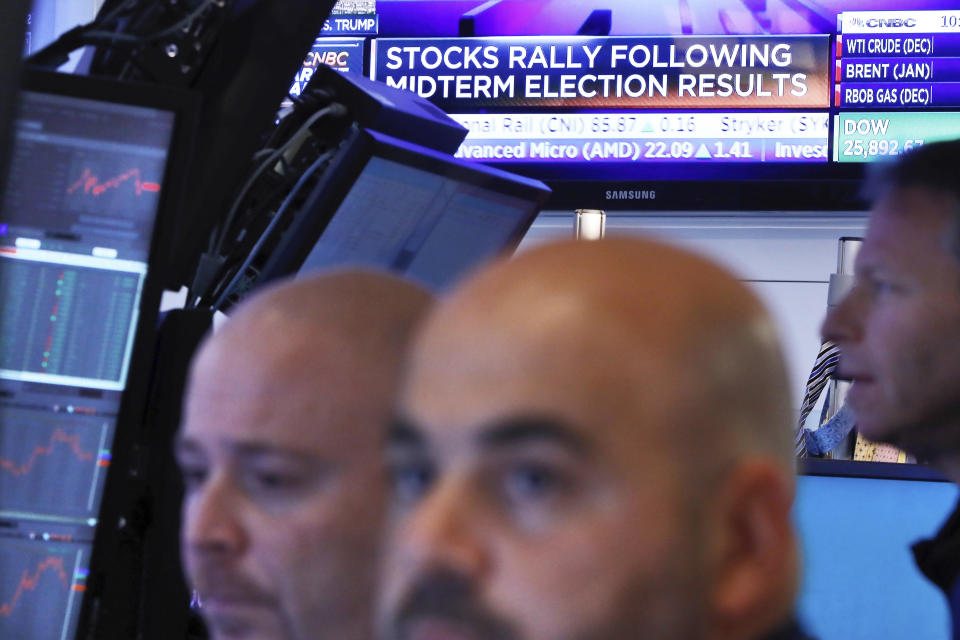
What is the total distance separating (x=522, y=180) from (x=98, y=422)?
0.68 m

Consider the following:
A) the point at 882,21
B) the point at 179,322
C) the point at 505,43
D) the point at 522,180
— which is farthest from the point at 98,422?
the point at 882,21

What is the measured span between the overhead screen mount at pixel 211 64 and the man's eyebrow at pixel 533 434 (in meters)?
0.77

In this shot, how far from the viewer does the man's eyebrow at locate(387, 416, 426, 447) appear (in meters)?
0.58

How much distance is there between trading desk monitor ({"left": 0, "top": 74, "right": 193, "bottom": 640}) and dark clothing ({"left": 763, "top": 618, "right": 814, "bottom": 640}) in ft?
2.35

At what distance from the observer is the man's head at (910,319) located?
3.41 feet

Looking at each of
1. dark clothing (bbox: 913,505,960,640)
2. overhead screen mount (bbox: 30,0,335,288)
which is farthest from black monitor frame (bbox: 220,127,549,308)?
dark clothing (bbox: 913,505,960,640)

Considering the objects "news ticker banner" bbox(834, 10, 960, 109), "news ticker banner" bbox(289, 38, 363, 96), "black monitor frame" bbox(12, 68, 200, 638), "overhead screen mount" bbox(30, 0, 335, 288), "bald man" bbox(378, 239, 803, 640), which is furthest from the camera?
"news ticker banner" bbox(289, 38, 363, 96)

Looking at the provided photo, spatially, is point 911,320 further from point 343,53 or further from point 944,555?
point 343,53

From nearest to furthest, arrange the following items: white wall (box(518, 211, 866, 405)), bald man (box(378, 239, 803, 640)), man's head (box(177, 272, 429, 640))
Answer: bald man (box(378, 239, 803, 640)), man's head (box(177, 272, 429, 640)), white wall (box(518, 211, 866, 405))

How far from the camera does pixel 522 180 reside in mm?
1665

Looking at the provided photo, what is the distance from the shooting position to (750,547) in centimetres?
56

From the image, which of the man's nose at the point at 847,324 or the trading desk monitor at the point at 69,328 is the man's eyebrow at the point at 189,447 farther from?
the man's nose at the point at 847,324

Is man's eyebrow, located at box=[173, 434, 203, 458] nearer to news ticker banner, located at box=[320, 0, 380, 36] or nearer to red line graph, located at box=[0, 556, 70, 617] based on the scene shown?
red line graph, located at box=[0, 556, 70, 617]

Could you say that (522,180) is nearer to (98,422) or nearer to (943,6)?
(98,422)
